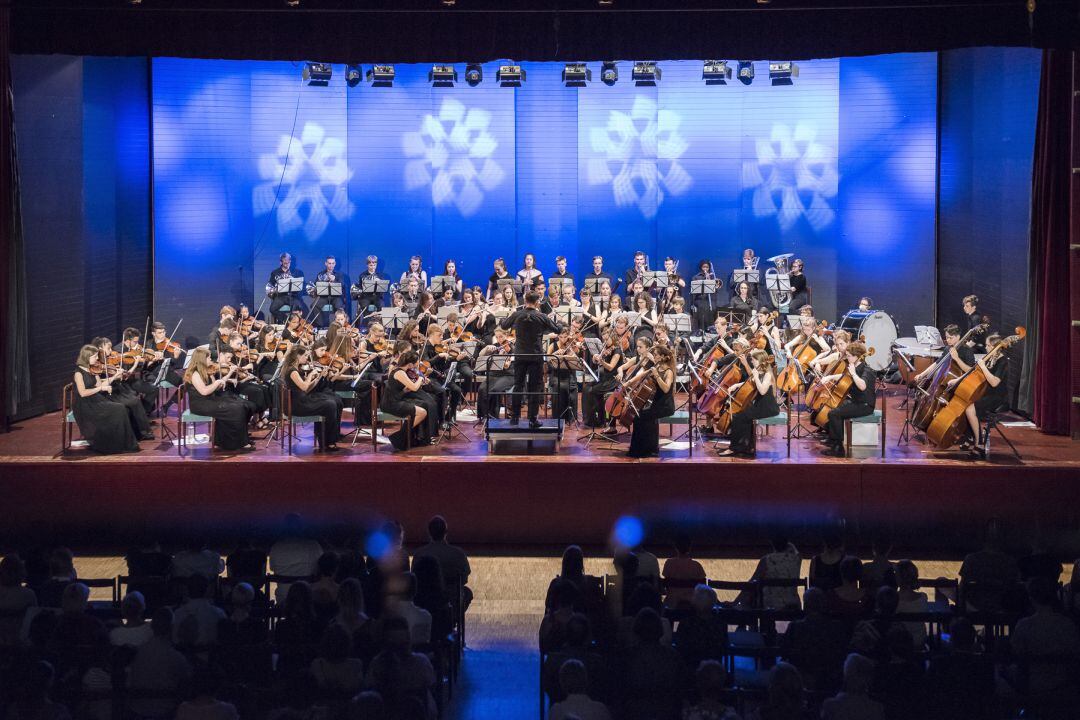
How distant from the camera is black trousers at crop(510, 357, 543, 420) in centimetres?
1204

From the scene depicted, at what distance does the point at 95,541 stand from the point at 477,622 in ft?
13.2

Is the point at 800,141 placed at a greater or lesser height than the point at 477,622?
greater

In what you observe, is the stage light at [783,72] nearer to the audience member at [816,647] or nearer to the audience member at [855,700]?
the audience member at [816,647]

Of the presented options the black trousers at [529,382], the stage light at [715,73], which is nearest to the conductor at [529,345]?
the black trousers at [529,382]

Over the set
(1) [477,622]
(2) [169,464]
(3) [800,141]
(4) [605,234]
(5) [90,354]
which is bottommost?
(1) [477,622]

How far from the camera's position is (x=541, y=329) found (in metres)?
12.3

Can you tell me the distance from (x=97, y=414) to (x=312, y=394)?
2.01 metres

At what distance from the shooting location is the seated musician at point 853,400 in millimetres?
11617

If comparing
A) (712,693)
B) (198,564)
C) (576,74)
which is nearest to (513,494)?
(198,564)

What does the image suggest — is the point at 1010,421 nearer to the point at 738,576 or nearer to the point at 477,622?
the point at 738,576

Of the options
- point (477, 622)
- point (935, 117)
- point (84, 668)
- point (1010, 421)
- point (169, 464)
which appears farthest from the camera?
point (935, 117)

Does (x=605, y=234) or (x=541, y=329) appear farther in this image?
(x=605, y=234)

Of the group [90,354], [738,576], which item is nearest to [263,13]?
[90,354]

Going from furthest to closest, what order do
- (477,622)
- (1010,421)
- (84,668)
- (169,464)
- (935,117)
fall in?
(935,117) < (1010,421) < (169,464) < (477,622) < (84,668)
